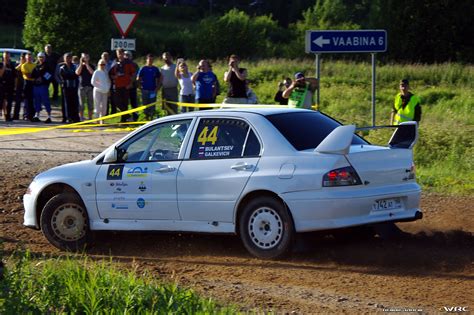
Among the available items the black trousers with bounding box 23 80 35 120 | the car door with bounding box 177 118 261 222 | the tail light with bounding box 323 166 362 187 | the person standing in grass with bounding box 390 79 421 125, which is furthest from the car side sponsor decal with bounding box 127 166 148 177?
the black trousers with bounding box 23 80 35 120

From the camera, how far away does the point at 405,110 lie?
17.6m

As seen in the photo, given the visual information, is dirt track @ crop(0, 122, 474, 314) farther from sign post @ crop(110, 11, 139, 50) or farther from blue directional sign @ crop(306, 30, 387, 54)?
sign post @ crop(110, 11, 139, 50)

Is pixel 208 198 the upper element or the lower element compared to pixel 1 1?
lower

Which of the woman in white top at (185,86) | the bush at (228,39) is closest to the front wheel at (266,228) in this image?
the woman in white top at (185,86)

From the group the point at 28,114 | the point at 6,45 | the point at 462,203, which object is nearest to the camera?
the point at 462,203

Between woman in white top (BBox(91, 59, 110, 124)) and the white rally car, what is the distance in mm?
12733

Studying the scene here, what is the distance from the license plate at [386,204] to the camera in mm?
10031

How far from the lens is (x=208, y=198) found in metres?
10.5

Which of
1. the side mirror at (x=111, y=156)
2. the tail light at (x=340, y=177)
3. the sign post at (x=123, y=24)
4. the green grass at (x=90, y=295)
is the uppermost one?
the sign post at (x=123, y=24)

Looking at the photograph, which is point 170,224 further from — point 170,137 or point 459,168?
point 459,168

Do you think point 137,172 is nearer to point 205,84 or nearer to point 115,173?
point 115,173

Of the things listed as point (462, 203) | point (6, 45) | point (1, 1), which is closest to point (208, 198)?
point (462, 203)

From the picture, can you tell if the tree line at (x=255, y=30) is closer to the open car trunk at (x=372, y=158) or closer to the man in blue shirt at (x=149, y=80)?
the man in blue shirt at (x=149, y=80)

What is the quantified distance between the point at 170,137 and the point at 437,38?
1957 inches
